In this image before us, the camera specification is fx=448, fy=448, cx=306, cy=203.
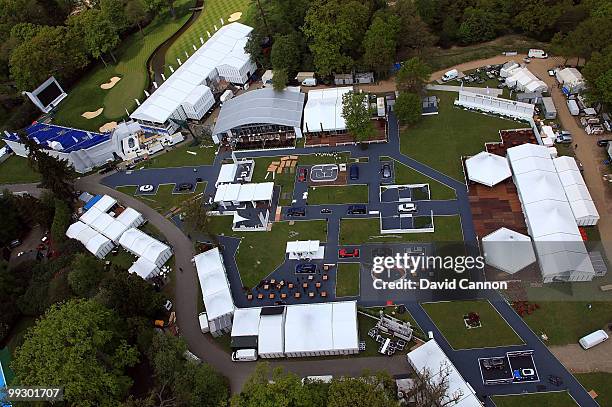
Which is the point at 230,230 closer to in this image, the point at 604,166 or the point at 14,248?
the point at 14,248

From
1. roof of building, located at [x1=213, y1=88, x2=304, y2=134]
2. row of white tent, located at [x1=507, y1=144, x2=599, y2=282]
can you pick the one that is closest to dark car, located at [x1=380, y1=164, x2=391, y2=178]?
roof of building, located at [x1=213, y1=88, x2=304, y2=134]

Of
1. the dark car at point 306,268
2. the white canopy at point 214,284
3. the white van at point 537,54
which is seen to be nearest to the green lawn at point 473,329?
the dark car at point 306,268

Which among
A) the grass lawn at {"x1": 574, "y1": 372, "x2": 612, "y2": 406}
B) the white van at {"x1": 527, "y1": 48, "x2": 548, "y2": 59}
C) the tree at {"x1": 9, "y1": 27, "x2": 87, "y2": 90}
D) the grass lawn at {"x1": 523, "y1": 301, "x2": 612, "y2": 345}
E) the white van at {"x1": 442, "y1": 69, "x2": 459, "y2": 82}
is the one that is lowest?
the grass lawn at {"x1": 574, "y1": 372, "x2": 612, "y2": 406}

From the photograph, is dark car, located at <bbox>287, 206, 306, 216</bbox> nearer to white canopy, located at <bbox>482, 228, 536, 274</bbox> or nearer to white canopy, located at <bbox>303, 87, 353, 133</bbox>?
white canopy, located at <bbox>303, 87, 353, 133</bbox>

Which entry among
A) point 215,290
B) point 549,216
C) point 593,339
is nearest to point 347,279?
point 215,290

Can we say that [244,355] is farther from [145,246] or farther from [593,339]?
[593,339]

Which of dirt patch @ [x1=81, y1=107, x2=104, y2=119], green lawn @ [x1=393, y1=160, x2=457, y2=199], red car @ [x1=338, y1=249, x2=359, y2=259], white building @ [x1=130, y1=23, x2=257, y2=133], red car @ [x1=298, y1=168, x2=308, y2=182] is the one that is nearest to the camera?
red car @ [x1=338, y1=249, x2=359, y2=259]

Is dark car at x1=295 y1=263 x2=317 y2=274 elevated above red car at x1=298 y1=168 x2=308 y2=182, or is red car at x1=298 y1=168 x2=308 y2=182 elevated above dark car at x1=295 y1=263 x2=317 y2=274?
red car at x1=298 y1=168 x2=308 y2=182
